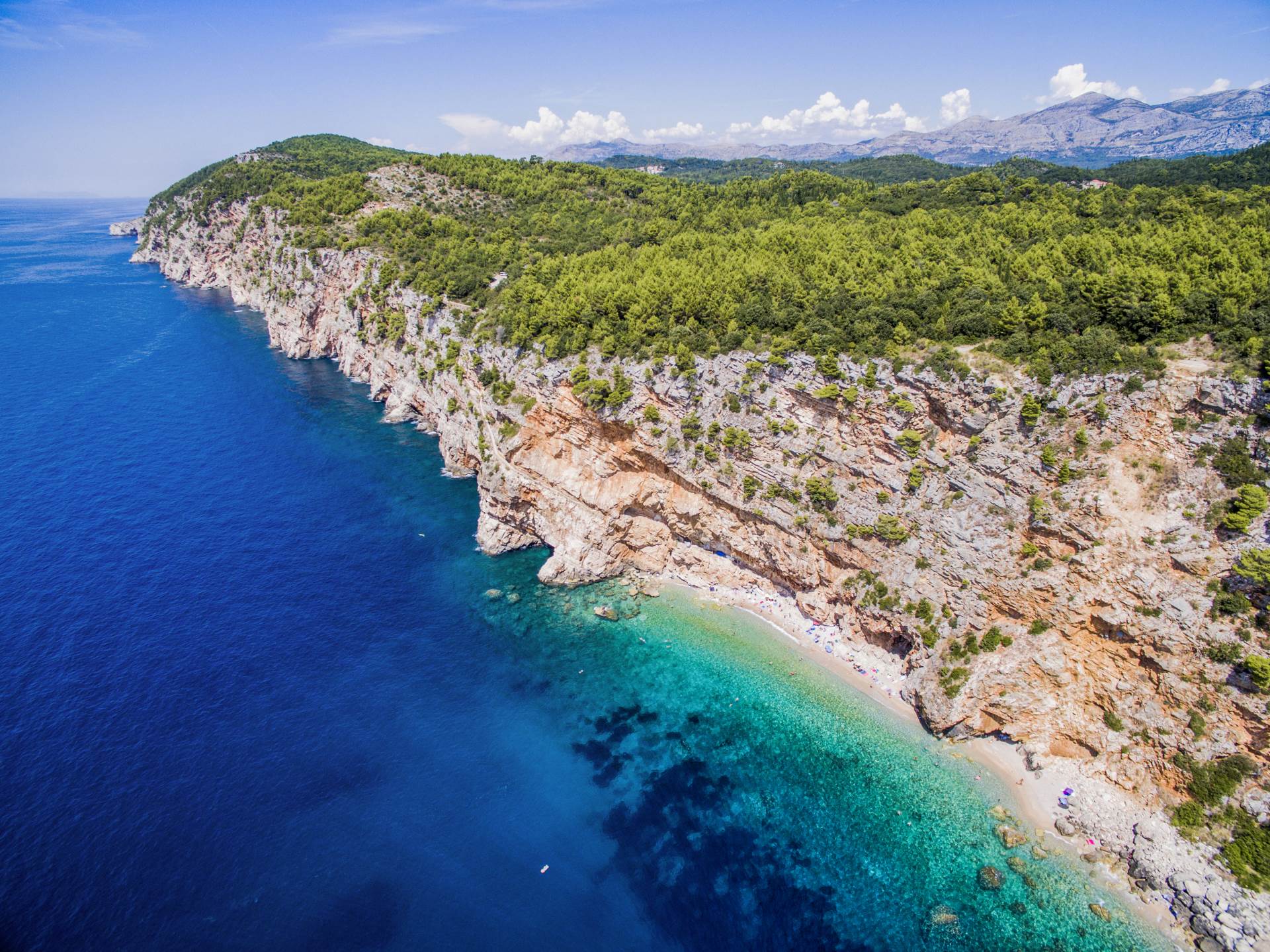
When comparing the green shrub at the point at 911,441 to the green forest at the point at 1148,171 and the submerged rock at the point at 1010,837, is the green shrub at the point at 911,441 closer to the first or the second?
the submerged rock at the point at 1010,837

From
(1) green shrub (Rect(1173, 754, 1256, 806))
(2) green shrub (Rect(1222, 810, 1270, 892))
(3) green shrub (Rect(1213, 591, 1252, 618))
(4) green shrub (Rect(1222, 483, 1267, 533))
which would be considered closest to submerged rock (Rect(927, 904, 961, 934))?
(2) green shrub (Rect(1222, 810, 1270, 892))

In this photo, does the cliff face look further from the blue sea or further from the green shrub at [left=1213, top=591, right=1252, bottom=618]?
the blue sea

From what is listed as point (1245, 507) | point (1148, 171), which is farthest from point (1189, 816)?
point (1148, 171)

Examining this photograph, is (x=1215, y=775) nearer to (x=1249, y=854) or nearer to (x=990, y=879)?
(x=1249, y=854)

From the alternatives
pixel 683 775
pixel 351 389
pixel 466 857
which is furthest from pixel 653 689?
pixel 351 389

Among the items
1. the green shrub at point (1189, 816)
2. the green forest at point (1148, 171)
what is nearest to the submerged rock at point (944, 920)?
the green shrub at point (1189, 816)

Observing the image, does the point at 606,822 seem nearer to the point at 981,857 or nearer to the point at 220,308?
the point at 981,857
